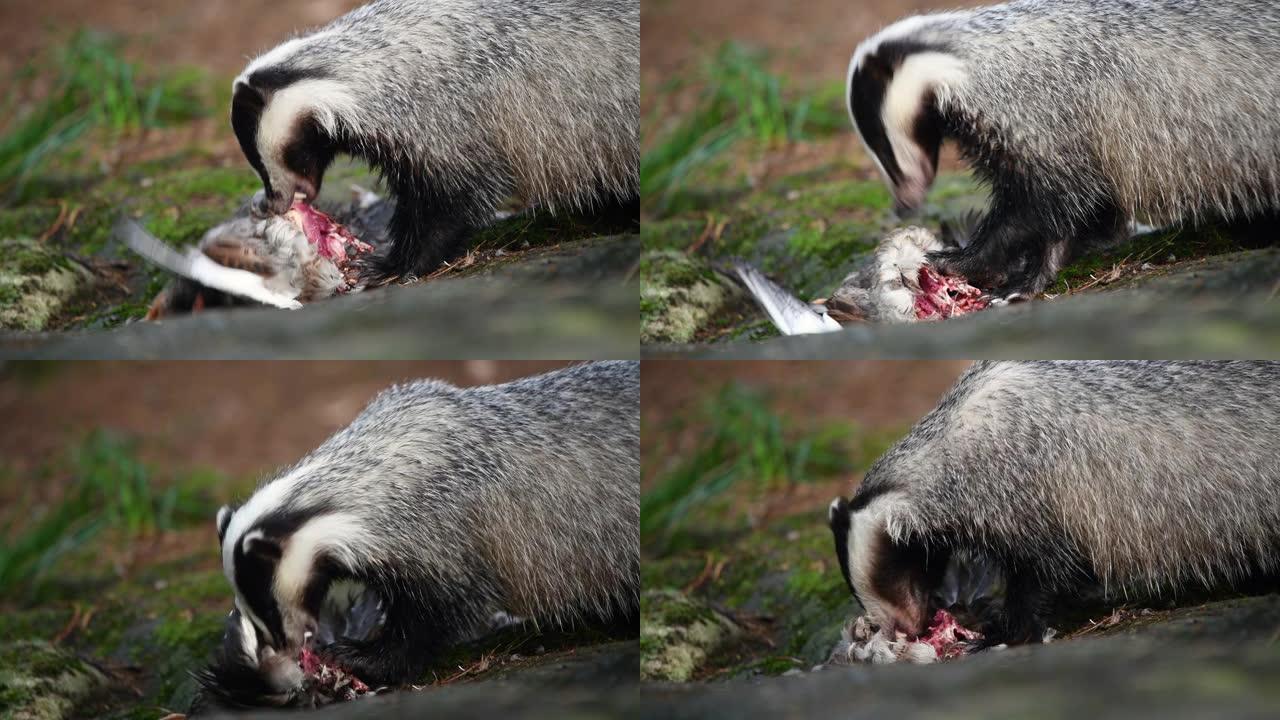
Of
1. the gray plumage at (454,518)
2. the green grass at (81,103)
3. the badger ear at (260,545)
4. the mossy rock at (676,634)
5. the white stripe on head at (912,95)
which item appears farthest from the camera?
the green grass at (81,103)

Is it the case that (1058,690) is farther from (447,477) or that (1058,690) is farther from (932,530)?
(447,477)

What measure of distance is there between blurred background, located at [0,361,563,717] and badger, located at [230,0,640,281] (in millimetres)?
647

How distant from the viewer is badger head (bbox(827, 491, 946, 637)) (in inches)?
145

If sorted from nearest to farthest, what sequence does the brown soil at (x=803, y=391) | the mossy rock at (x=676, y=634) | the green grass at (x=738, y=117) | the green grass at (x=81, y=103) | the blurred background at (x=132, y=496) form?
the mossy rock at (x=676, y=634) → the blurred background at (x=132, y=496) → the green grass at (x=81, y=103) → the green grass at (x=738, y=117) → the brown soil at (x=803, y=391)

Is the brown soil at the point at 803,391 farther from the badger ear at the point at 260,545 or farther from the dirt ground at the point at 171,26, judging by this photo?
the badger ear at the point at 260,545

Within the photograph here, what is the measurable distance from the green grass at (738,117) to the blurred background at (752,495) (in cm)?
86

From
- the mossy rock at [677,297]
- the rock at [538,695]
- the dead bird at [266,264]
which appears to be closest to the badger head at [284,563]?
the rock at [538,695]

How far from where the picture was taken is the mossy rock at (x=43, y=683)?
3883 mm

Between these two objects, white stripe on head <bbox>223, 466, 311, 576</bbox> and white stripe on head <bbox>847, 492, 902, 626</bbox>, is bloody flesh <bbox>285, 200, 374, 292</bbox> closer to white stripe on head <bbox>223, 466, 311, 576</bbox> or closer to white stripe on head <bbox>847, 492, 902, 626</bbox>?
white stripe on head <bbox>223, 466, 311, 576</bbox>

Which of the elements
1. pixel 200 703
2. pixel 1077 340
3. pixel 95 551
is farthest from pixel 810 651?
pixel 95 551

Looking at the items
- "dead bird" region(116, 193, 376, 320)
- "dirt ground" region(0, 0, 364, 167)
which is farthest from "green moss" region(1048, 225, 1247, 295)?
"dirt ground" region(0, 0, 364, 167)

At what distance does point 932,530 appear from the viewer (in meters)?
3.66

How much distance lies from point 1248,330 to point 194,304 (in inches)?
109

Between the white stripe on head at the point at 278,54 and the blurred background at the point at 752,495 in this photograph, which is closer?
the white stripe on head at the point at 278,54
